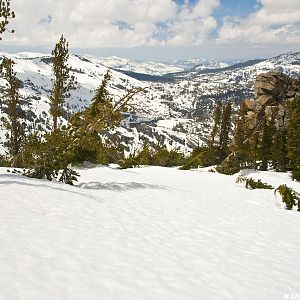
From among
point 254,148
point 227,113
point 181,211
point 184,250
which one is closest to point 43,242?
point 184,250

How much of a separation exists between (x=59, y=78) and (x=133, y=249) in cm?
2737

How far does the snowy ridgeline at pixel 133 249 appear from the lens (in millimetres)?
5891

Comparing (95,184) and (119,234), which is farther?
(95,184)

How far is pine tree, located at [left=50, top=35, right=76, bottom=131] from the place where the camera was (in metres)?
30.9

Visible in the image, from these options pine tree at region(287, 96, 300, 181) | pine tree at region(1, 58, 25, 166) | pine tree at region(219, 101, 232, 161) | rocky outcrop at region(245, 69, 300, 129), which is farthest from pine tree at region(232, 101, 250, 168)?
pine tree at region(1, 58, 25, 166)

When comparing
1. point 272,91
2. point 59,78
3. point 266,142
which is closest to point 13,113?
point 59,78

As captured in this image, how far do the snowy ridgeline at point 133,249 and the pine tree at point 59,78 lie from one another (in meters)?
18.9

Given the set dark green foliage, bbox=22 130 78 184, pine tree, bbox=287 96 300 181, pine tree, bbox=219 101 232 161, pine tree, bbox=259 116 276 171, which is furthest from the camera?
pine tree, bbox=219 101 232 161

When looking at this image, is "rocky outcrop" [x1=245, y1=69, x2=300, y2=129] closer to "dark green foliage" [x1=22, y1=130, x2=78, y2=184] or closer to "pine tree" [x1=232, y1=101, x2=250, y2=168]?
"pine tree" [x1=232, y1=101, x2=250, y2=168]

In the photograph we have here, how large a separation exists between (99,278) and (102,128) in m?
13.0

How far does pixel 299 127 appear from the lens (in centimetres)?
4234

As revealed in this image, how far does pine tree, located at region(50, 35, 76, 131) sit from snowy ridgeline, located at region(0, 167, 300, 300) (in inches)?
743

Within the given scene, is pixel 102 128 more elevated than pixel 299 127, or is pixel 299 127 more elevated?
pixel 299 127

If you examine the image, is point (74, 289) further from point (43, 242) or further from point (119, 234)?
point (119, 234)
